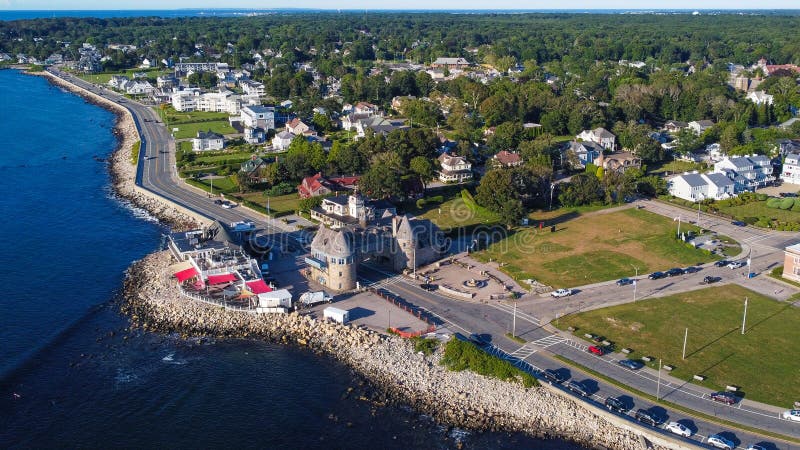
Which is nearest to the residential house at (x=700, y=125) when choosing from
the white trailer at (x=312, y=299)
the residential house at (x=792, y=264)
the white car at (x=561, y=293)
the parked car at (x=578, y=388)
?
the residential house at (x=792, y=264)

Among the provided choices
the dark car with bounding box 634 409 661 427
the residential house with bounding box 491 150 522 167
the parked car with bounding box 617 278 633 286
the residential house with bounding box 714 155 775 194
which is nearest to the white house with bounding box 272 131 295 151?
the residential house with bounding box 491 150 522 167

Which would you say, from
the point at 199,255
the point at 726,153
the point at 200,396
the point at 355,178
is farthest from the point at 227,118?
the point at 200,396

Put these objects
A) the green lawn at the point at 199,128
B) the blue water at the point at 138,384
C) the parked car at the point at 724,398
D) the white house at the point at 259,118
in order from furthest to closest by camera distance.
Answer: the white house at the point at 259,118 → the green lawn at the point at 199,128 → the parked car at the point at 724,398 → the blue water at the point at 138,384

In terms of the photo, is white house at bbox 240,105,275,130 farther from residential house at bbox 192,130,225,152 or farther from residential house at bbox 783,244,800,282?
residential house at bbox 783,244,800,282

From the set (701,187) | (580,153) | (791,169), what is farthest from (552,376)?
(791,169)

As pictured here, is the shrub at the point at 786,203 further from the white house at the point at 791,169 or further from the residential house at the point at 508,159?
the residential house at the point at 508,159
